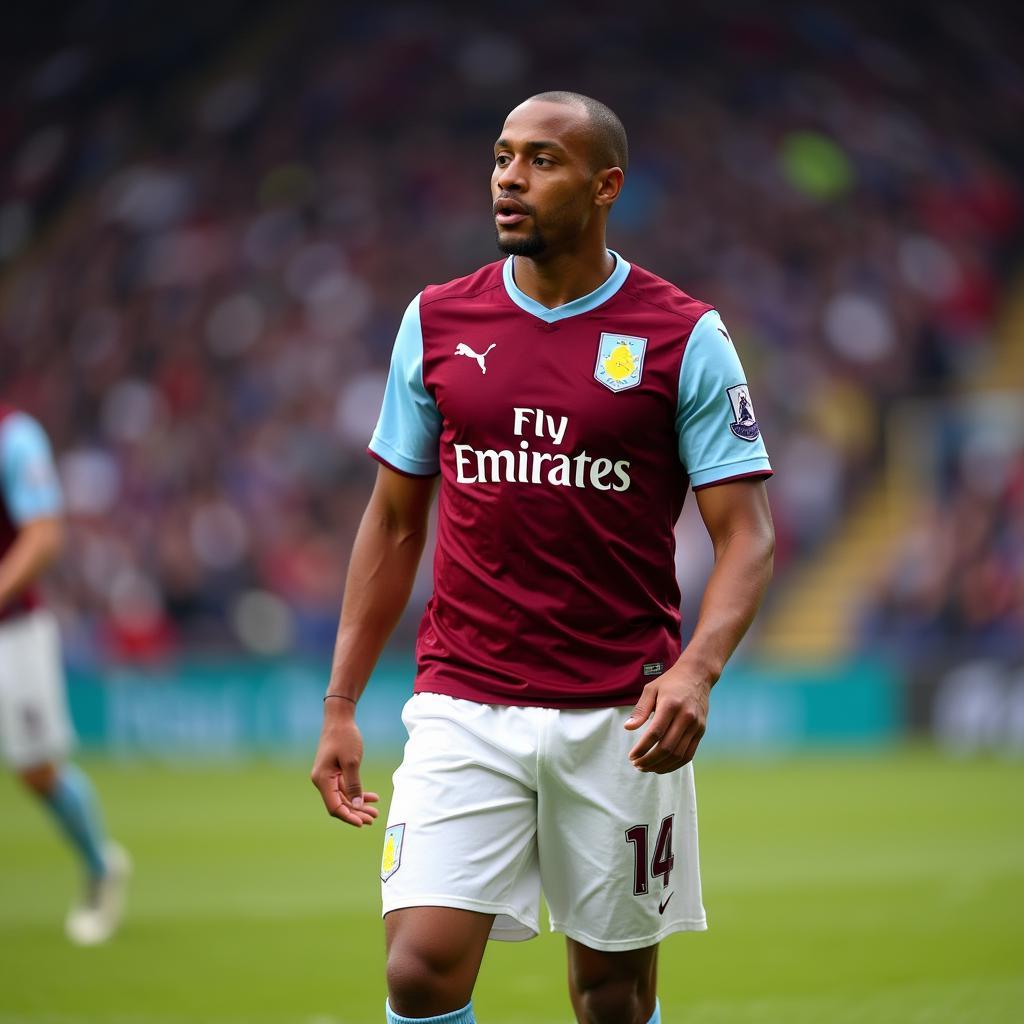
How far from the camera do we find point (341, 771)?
4176 millimetres

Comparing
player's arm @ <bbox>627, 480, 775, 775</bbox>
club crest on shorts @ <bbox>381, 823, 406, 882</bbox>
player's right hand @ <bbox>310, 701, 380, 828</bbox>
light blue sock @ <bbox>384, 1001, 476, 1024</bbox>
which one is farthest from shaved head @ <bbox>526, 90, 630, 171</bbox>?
light blue sock @ <bbox>384, 1001, 476, 1024</bbox>

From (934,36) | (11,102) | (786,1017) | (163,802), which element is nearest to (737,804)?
(163,802)

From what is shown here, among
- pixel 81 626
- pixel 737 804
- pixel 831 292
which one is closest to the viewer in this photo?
pixel 737 804

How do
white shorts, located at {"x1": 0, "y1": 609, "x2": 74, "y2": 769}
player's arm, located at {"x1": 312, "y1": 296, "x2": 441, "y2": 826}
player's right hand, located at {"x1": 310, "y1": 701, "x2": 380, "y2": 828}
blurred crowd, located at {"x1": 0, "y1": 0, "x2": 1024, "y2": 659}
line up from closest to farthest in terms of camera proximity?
player's right hand, located at {"x1": 310, "y1": 701, "x2": 380, "y2": 828}
player's arm, located at {"x1": 312, "y1": 296, "x2": 441, "y2": 826}
white shorts, located at {"x1": 0, "y1": 609, "x2": 74, "y2": 769}
blurred crowd, located at {"x1": 0, "y1": 0, "x2": 1024, "y2": 659}

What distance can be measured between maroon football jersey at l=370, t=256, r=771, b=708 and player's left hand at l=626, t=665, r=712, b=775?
0.32 meters

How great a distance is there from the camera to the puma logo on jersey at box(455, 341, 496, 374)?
419 cm

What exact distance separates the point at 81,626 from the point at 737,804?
365 inches

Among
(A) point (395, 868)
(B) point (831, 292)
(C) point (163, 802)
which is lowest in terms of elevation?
(C) point (163, 802)

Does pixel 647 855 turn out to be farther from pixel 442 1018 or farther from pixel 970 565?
pixel 970 565

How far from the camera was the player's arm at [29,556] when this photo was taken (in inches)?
296

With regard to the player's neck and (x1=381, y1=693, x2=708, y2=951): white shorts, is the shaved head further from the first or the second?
(x1=381, y1=693, x2=708, y2=951): white shorts

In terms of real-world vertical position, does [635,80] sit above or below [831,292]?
above

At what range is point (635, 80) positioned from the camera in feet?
79.0

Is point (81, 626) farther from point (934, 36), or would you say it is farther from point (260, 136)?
point (934, 36)
